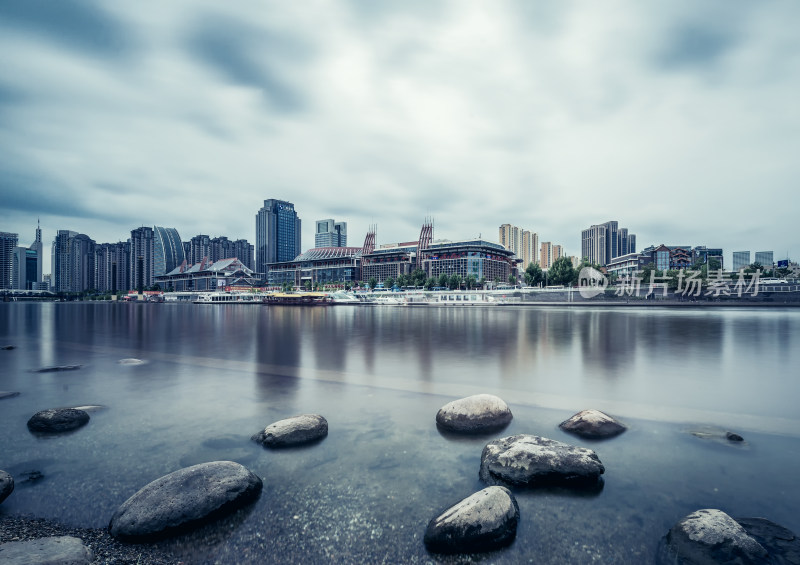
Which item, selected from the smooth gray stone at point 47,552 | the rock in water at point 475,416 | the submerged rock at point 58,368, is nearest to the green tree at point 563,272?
the rock in water at point 475,416

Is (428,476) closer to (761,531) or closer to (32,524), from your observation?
(761,531)

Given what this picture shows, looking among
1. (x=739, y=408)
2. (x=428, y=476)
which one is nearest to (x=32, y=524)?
(x=428, y=476)

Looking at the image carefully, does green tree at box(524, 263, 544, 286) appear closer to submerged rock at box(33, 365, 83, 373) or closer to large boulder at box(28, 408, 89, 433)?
submerged rock at box(33, 365, 83, 373)

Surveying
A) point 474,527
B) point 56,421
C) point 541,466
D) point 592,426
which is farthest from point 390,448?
point 56,421

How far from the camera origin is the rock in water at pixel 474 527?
511 cm

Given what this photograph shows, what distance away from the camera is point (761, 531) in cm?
536

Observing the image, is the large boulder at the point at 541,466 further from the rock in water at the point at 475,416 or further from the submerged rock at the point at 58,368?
the submerged rock at the point at 58,368

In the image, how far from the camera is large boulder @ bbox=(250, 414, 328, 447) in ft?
27.9

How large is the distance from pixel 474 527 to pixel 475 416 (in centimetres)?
442

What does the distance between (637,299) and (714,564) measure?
107 meters

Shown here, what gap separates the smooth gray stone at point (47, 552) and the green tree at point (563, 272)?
128m

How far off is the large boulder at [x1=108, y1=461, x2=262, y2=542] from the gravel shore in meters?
0.16

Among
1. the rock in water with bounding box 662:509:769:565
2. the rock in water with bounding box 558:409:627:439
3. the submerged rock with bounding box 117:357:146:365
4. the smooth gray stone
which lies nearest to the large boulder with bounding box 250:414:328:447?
the smooth gray stone

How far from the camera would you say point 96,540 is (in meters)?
5.27
